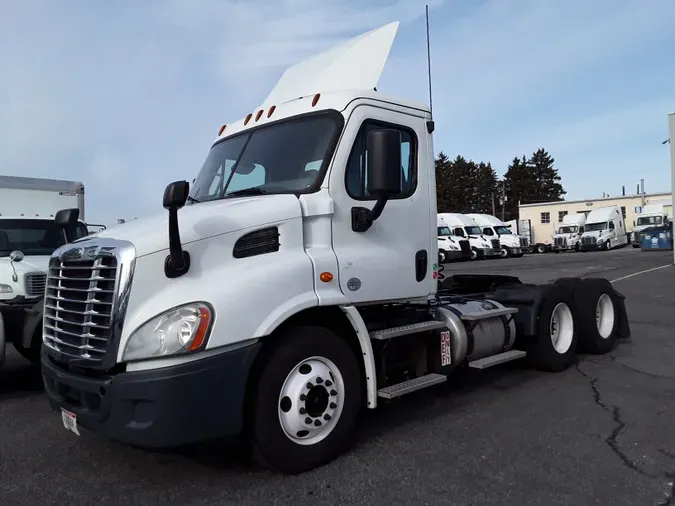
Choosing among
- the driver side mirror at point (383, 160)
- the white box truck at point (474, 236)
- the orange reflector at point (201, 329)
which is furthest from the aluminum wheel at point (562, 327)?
the white box truck at point (474, 236)

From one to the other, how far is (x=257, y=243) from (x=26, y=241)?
6439 millimetres

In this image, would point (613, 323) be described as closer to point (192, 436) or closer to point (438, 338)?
point (438, 338)

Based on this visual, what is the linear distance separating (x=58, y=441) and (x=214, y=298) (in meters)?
2.39

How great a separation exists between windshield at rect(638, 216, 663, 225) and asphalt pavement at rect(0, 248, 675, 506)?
1805 inches

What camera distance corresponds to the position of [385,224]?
467 cm

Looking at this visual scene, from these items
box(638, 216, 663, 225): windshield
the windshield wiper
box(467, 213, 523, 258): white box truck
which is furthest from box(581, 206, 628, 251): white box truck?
the windshield wiper

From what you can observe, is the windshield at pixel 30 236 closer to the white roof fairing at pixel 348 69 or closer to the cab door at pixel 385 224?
the white roof fairing at pixel 348 69

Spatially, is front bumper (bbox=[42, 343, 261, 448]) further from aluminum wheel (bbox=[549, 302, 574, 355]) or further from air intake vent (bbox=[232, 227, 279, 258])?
aluminum wheel (bbox=[549, 302, 574, 355])

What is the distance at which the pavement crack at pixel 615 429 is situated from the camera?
400 centimetres

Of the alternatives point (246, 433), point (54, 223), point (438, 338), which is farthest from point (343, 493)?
point (54, 223)

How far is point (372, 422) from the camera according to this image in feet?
16.4

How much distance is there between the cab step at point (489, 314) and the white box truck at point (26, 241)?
14.7 feet

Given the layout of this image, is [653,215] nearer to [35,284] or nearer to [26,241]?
[26,241]

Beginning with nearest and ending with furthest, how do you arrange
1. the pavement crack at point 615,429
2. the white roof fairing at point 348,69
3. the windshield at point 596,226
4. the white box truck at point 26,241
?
the pavement crack at point 615,429 → the white roof fairing at point 348,69 → the white box truck at point 26,241 → the windshield at point 596,226
